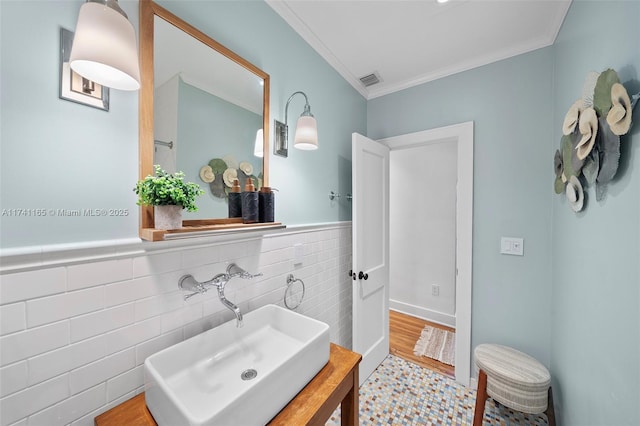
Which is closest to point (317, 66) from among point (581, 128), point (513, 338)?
Result: point (581, 128)

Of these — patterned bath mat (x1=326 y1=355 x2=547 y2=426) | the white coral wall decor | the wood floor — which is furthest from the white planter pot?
the wood floor

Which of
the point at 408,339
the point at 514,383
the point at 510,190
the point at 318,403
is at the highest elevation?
the point at 510,190

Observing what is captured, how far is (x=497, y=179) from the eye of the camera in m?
1.77

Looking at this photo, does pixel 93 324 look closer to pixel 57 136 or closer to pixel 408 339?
pixel 57 136

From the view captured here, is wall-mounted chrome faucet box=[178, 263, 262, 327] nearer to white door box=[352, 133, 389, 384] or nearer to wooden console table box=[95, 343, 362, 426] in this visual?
wooden console table box=[95, 343, 362, 426]

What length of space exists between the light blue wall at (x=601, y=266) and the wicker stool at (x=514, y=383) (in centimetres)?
10

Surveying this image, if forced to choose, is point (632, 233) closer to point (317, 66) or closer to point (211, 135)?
point (211, 135)

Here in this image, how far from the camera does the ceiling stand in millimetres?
1350

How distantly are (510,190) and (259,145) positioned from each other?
5.77 ft

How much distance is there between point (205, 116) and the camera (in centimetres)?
105

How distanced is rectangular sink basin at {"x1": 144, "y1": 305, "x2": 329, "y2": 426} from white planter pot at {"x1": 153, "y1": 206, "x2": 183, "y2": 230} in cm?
43

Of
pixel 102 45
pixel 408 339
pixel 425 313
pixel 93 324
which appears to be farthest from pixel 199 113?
pixel 425 313

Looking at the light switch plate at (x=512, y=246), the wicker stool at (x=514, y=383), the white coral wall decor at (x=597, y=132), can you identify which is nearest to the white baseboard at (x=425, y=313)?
the wicker stool at (x=514, y=383)

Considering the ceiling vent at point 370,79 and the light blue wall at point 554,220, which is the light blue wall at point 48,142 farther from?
the ceiling vent at point 370,79
